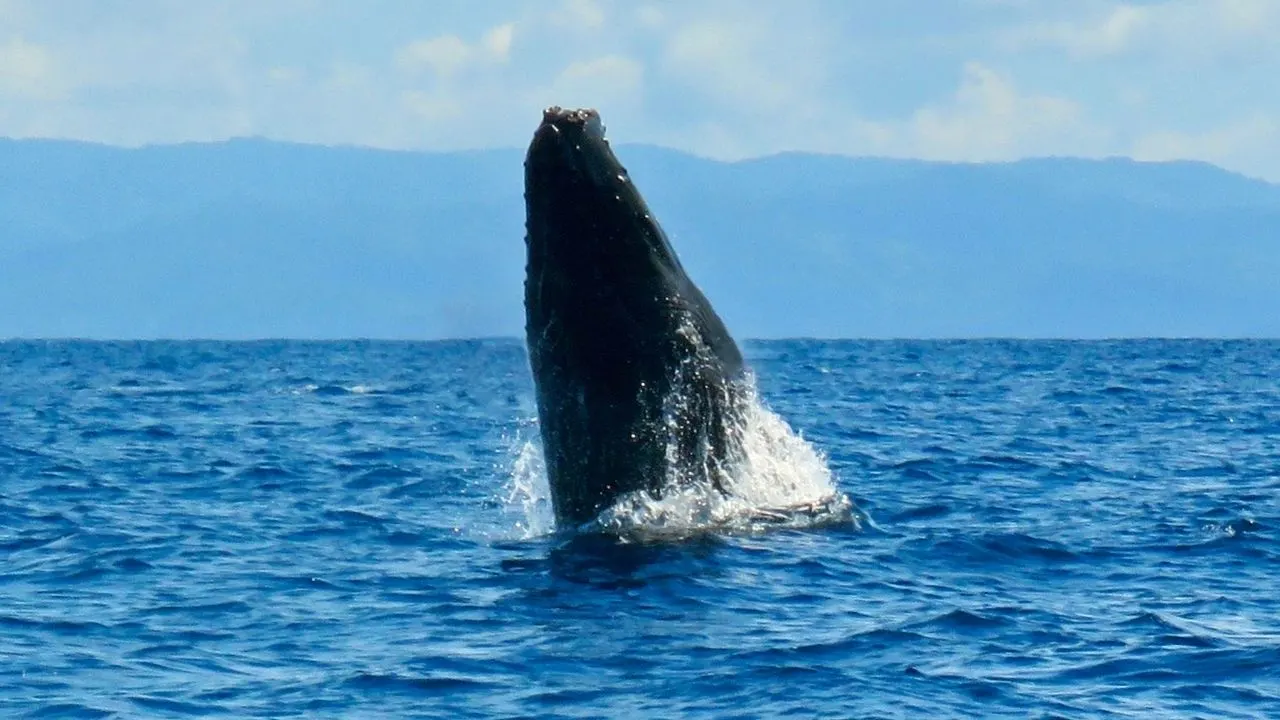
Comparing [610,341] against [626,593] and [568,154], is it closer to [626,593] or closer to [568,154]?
[568,154]

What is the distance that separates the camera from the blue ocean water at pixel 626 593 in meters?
9.79

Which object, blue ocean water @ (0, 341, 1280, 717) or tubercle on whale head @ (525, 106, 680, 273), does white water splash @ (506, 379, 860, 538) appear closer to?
blue ocean water @ (0, 341, 1280, 717)

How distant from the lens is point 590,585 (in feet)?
39.7

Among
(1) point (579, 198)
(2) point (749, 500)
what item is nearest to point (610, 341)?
(1) point (579, 198)

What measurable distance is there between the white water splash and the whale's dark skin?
0.12 meters

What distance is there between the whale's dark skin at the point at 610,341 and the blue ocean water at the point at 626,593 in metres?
0.64

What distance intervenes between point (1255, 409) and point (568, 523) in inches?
960

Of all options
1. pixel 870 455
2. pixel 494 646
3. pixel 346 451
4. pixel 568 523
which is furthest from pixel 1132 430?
pixel 494 646

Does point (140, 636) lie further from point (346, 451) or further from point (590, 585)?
point (346, 451)

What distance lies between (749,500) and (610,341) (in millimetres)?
2159

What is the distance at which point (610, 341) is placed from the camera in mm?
12320

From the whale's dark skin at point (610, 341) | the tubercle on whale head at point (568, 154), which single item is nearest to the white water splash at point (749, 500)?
the whale's dark skin at point (610, 341)

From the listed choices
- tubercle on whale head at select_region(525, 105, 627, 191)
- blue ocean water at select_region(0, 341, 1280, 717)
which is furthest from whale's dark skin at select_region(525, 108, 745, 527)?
blue ocean water at select_region(0, 341, 1280, 717)

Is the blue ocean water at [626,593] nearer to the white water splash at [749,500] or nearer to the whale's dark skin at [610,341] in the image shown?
the white water splash at [749,500]
